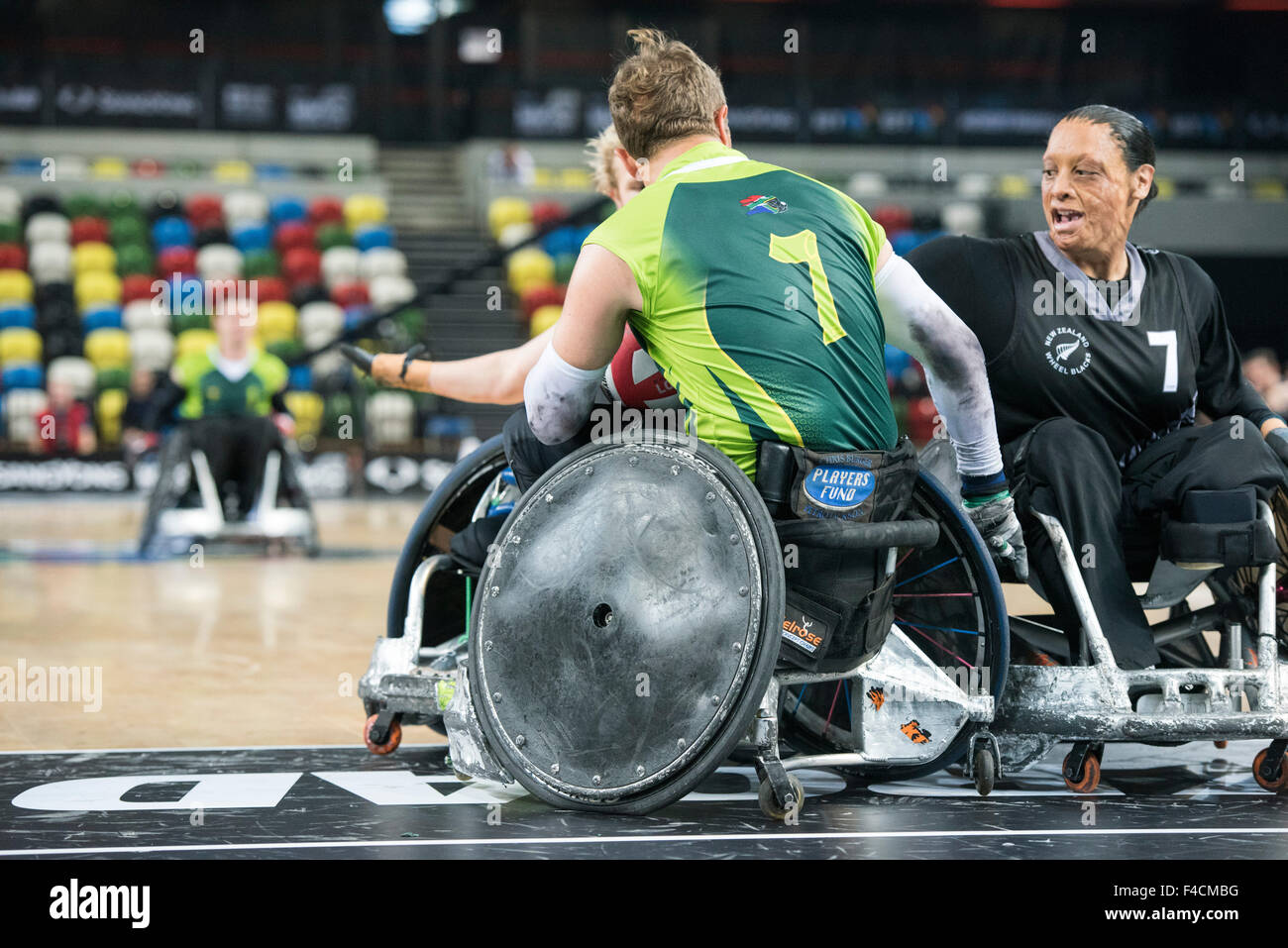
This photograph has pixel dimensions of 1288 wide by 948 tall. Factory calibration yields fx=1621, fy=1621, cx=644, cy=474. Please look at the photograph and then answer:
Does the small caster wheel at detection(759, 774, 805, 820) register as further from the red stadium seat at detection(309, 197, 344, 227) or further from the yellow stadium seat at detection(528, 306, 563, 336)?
the red stadium seat at detection(309, 197, 344, 227)

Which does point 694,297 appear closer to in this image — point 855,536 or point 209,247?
point 855,536

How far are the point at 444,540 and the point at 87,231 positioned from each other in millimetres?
15704

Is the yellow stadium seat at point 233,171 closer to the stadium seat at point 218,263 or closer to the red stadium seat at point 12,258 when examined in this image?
the stadium seat at point 218,263

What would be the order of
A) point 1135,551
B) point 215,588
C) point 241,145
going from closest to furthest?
point 1135,551, point 215,588, point 241,145

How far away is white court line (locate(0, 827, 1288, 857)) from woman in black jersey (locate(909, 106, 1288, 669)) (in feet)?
2.44

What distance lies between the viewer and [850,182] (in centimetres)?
2031

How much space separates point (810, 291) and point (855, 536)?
1.58 ft

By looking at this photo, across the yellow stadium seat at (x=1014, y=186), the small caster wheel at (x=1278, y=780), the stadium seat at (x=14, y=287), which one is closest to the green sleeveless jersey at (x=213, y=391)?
the small caster wheel at (x=1278, y=780)

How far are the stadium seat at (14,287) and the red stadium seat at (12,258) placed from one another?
0.08 m

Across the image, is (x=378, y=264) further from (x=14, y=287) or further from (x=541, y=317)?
(x=14, y=287)

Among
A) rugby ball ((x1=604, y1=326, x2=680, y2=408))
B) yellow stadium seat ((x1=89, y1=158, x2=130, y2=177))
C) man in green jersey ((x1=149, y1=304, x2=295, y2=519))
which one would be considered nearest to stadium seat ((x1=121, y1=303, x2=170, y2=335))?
yellow stadium seat ((x1=89, y1=158, x2=130, y2=177))

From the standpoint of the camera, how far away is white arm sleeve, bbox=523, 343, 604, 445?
3.12 metres

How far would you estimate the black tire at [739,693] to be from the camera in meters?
2.79
